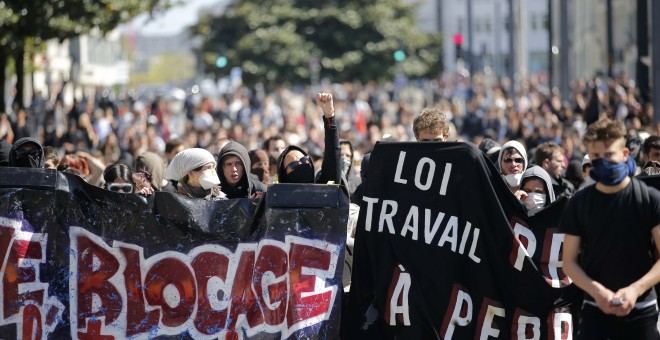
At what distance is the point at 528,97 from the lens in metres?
43.8

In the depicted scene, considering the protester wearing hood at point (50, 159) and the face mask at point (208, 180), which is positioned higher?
the protester wearing hood at point (50, 159)

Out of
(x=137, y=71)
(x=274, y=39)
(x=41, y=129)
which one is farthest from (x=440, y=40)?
(x=137, y=71)

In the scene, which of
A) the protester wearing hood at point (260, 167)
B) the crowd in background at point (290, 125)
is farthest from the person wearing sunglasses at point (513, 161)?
the crowd in background at point (290, 125)

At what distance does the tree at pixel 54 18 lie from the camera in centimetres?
2317

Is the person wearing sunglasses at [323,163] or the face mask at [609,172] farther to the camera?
A: the person wearing sunglasses at [323,163]

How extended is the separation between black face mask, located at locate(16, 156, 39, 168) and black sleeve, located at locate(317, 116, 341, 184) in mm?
1857

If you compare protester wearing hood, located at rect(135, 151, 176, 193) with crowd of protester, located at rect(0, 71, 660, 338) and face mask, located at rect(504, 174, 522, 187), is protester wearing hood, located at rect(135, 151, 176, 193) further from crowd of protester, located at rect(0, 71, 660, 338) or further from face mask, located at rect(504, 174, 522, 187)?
face mask, located at rect(504, 174, 522, 187)

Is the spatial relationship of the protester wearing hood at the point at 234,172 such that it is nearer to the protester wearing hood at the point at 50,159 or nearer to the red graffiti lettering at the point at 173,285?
the red graffiti lettering at the point at 173,285

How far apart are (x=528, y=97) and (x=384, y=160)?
121 ft

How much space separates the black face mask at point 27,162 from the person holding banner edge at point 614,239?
377 cm

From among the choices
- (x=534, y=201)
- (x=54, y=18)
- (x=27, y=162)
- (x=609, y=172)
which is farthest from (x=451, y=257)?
(x=54, y=18)

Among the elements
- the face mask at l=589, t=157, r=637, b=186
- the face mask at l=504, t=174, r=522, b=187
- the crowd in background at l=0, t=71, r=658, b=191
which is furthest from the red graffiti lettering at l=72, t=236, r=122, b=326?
the crowd in background at l=0, t=71, r=658, b=191

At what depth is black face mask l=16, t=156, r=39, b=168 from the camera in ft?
27.9

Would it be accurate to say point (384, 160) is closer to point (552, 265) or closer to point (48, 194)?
point (552, 265)
